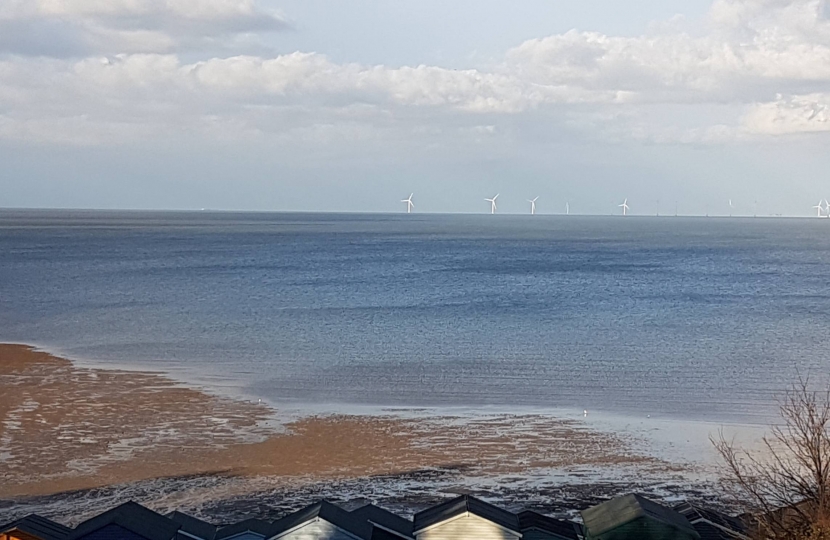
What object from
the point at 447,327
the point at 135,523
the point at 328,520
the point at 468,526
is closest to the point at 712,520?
the point at 468,526

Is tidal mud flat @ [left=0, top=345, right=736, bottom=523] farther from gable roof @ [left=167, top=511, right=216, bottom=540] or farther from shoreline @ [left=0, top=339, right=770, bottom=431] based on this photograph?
gable roof @ [left=167, top=511, right=216, bottom=540]

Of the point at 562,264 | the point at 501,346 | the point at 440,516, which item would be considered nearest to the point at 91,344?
the point at 501,346

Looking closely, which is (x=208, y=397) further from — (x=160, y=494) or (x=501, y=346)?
(x=501, y=346)

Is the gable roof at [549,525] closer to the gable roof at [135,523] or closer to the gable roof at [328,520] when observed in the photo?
the gable roof at [328,520]

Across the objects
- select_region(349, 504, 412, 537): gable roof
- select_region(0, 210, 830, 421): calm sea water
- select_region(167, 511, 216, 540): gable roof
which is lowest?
select_region(0, 210, 830, 421): calm sea water

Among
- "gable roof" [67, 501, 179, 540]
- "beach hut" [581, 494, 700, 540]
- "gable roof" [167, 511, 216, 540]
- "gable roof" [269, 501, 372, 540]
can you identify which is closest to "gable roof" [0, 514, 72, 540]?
"gable roof" [67, 501, 179, 540]

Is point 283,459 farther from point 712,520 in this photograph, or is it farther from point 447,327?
point 447,327
